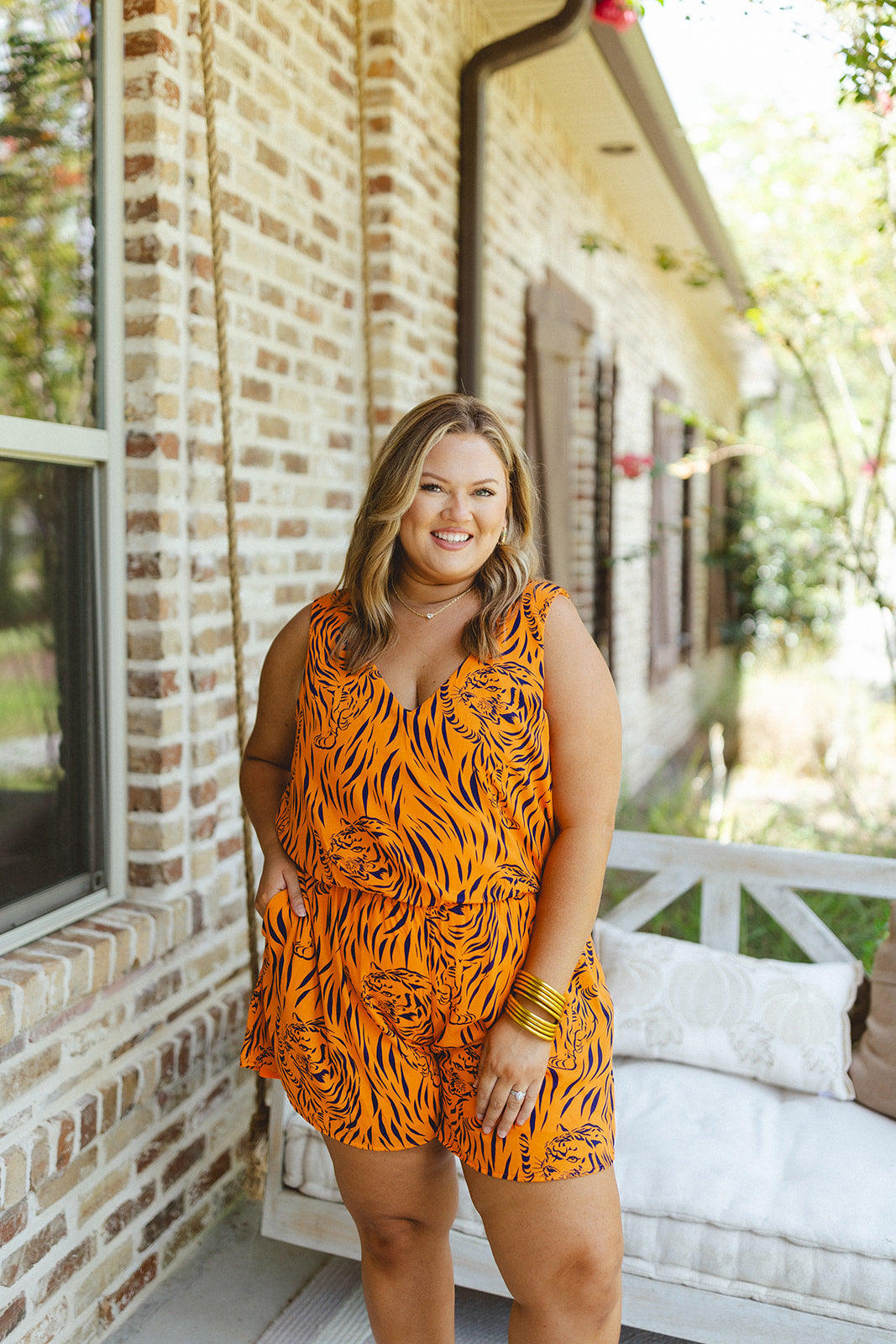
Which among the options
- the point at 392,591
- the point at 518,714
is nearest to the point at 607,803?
Answer: the point at 518,714

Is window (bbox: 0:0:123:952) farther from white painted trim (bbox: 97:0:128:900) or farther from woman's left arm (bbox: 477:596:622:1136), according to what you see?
woman's left arm (bbox: 477:596:622:1136)

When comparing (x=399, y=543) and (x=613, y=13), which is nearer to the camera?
(x=399, y=543)

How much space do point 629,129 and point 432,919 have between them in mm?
4666

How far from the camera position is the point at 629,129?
5090 mm

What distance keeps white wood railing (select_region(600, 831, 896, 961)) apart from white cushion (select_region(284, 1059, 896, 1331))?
0.51m

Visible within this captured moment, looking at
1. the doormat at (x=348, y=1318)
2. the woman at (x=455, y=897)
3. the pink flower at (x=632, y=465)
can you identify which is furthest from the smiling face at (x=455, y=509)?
the pink flower at (x=632, y=465)

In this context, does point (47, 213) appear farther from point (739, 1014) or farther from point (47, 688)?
point (739, 1014)

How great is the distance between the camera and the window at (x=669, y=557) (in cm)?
796

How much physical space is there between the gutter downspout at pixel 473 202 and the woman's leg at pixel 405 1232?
2.55 m

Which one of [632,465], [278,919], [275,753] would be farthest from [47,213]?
[632,465]

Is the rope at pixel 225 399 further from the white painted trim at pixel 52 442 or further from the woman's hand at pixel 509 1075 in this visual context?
the woman's hand at pixel 509 1075

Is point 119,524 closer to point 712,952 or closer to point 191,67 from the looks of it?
point 191,67

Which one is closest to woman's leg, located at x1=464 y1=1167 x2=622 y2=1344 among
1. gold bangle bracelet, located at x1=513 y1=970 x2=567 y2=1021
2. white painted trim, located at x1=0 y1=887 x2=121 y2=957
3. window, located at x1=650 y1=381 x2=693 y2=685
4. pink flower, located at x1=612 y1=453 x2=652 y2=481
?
gold bangle bracelet, located at x1=513 y1=970 x2=567 y2=1021

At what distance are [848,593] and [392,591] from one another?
10.3 m
